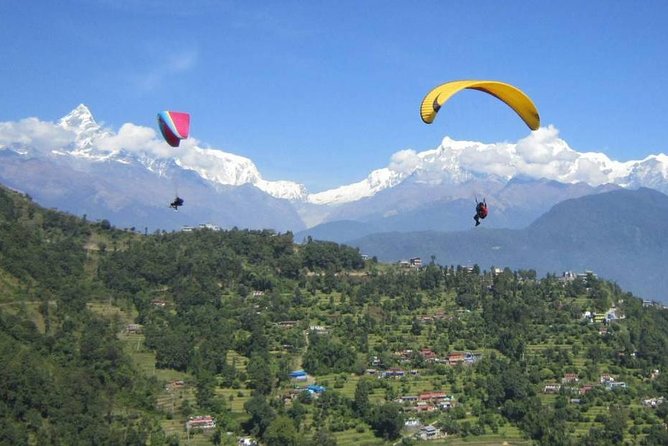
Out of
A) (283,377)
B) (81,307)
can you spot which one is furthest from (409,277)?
(81,307)

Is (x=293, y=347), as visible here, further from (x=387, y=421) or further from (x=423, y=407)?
(x=387, y=421)

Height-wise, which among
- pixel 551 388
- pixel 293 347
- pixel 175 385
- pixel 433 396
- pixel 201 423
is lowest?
pixel 201 423

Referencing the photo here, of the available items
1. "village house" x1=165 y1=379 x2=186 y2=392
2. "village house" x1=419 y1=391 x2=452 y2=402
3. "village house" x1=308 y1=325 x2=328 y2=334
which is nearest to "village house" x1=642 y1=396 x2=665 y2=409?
"village house" x1=419 y1=391 x2=452 y2=402

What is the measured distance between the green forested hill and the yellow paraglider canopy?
2989 cm

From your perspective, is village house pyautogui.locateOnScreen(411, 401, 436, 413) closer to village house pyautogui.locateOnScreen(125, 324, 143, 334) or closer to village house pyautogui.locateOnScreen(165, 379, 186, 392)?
village house pyautogui.locateOnScreen(165, 379, 186, 392)

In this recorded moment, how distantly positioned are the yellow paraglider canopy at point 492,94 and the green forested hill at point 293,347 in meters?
29.9

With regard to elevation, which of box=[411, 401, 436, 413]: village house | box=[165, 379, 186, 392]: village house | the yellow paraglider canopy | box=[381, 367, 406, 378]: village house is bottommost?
box=[411, 401, 436, 413]: village house

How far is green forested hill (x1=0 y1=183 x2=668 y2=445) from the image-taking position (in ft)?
190

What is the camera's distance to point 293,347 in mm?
75812

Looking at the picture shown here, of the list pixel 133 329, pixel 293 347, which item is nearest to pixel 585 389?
pixel 293 347

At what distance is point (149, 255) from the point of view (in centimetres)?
9106

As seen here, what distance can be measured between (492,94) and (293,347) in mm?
45460

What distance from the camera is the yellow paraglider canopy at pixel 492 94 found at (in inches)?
1260

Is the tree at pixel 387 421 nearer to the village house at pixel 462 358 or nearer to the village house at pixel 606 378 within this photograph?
the village house at pixel 462 358
